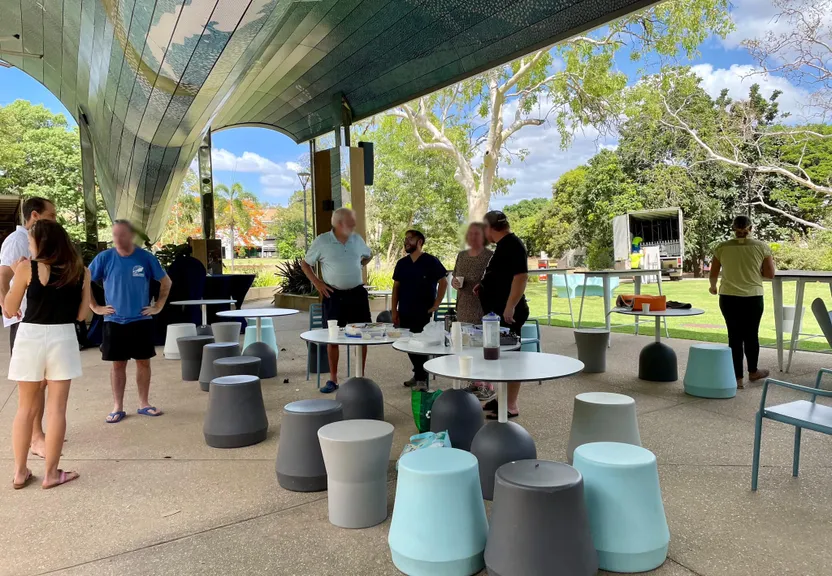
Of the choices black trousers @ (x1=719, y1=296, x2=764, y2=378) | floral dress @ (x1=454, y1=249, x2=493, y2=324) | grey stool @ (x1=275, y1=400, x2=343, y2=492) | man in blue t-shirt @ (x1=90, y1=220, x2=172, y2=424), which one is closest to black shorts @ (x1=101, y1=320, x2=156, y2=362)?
man in blue t-shirt @ (x1=90, y1=220, x2=172, y2=424)

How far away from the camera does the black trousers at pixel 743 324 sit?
17.0ft

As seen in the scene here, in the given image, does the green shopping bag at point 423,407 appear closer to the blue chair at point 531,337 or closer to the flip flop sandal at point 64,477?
the blue chair at point 531,337

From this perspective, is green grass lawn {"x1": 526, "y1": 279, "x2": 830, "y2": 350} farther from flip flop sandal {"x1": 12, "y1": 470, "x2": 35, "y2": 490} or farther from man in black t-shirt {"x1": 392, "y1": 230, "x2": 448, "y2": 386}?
flip flop sandal {"x1": 12, "y1": 470, "x2": 35, "y2": 490}

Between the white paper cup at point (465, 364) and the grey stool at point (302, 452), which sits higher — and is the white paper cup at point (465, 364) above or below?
above

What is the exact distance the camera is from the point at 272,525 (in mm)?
2562

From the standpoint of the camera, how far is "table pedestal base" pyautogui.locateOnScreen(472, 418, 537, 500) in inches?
108

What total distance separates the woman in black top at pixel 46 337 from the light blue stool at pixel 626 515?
9.20ft

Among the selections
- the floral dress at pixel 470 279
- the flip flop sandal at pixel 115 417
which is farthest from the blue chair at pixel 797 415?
the flip flop sandal at pixel 115 417

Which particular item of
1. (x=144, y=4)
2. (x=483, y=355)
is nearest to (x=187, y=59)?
(x=144, y=4)

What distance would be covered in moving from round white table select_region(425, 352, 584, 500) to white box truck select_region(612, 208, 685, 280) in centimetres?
2064

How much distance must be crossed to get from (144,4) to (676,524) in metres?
4.07

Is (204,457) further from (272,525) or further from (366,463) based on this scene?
(366,463)

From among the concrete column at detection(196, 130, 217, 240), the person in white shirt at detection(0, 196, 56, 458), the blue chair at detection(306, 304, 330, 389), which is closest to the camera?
the person in white shirt at detection(0, 196, 56, 458)

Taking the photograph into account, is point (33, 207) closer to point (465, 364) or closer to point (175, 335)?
point (465, 364)
